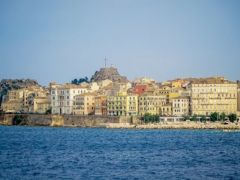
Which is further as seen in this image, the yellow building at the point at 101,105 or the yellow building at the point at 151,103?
the yellow building at the point at 101,105

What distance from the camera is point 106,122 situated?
111 metres

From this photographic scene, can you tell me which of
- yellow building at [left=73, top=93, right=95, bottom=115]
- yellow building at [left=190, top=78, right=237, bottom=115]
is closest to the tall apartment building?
yellow building at [left=73, top=93, right=95, bottom=115]

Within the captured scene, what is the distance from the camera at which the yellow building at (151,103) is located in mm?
114938

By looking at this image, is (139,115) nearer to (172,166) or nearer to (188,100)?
(188,100)

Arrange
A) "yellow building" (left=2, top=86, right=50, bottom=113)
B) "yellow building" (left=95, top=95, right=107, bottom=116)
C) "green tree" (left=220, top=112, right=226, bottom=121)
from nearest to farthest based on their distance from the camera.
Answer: "green tree" (left=220, top=112, right=226, bottom=121)
"yellow building" (left=95, top=95, right=107, bottom=116)
"yellow building" (left=2, top=86, right=50, bottom=113)

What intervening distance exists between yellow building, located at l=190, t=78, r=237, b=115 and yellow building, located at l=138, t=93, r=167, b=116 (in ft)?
16.8

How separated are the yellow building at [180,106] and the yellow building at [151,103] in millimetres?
2883

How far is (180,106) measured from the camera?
113 meters

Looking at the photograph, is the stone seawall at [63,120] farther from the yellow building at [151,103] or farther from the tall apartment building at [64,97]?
the tall apartment building at [64,97]

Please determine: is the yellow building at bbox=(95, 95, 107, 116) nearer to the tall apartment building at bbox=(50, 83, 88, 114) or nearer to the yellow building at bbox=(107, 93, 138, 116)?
the yellow building at bbox=(107, 93, 138, 116)

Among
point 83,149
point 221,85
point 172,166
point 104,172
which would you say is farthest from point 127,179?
point 221,85

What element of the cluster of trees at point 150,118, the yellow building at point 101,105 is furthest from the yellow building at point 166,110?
the yellow building at point 101,105

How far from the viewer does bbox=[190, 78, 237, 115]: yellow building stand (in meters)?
113

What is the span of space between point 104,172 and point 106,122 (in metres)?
73.0
